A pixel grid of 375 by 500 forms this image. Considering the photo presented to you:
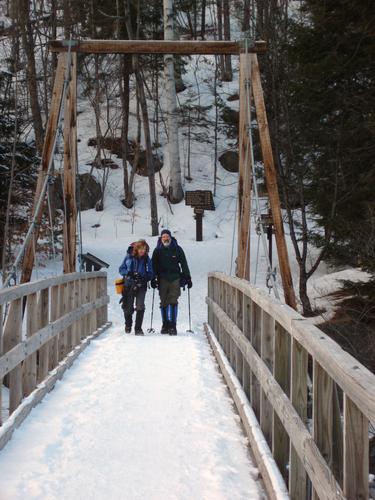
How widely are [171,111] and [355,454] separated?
2248 cm

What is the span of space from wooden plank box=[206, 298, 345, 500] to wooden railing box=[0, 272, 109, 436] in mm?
1776

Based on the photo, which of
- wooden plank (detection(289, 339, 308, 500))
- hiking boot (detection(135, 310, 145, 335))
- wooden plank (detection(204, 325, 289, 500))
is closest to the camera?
wooden plank (detection(289, 339, 308, 500))

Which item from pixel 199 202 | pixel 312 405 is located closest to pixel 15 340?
pixel 312 405

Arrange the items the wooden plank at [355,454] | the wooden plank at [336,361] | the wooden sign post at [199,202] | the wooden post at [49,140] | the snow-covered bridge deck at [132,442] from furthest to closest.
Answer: the wooden sign post at [199,202]
the wooden post at [49,140]
the snow-covered bridge deck at [132,442]
the wooden plank at [355,454]
the wooden plank at [336,361]

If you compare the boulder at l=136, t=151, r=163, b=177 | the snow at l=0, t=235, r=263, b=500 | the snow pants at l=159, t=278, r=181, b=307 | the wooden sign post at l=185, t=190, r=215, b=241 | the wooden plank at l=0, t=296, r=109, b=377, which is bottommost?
the snow at l=0, t=235, r=263, b=500

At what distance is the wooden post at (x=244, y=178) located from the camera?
961 cm

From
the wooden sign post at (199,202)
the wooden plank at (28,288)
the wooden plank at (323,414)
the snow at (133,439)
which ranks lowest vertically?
the snow at (133,439)

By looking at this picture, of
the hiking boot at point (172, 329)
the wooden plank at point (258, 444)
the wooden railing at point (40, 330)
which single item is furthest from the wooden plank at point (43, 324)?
the hiking boot at point (172, 329)

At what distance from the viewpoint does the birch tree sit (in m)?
22.7

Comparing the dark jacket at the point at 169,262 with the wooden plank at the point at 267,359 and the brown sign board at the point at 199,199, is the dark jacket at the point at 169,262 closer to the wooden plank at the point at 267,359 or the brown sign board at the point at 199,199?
the wooden plank at the point at 267,359

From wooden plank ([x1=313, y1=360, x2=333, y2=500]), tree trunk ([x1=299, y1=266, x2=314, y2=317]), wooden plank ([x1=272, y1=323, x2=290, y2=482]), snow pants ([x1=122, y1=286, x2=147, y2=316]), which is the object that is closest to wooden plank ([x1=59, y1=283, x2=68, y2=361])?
snow pants ([x1=122, y1=286, x2=147, y2=316])

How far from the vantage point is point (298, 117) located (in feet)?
52.1

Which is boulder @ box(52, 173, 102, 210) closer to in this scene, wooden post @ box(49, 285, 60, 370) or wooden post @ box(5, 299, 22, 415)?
wooden post @ box(49, 285, 60, 370)

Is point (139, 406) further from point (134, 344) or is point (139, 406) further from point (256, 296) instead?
point (134, 344)
